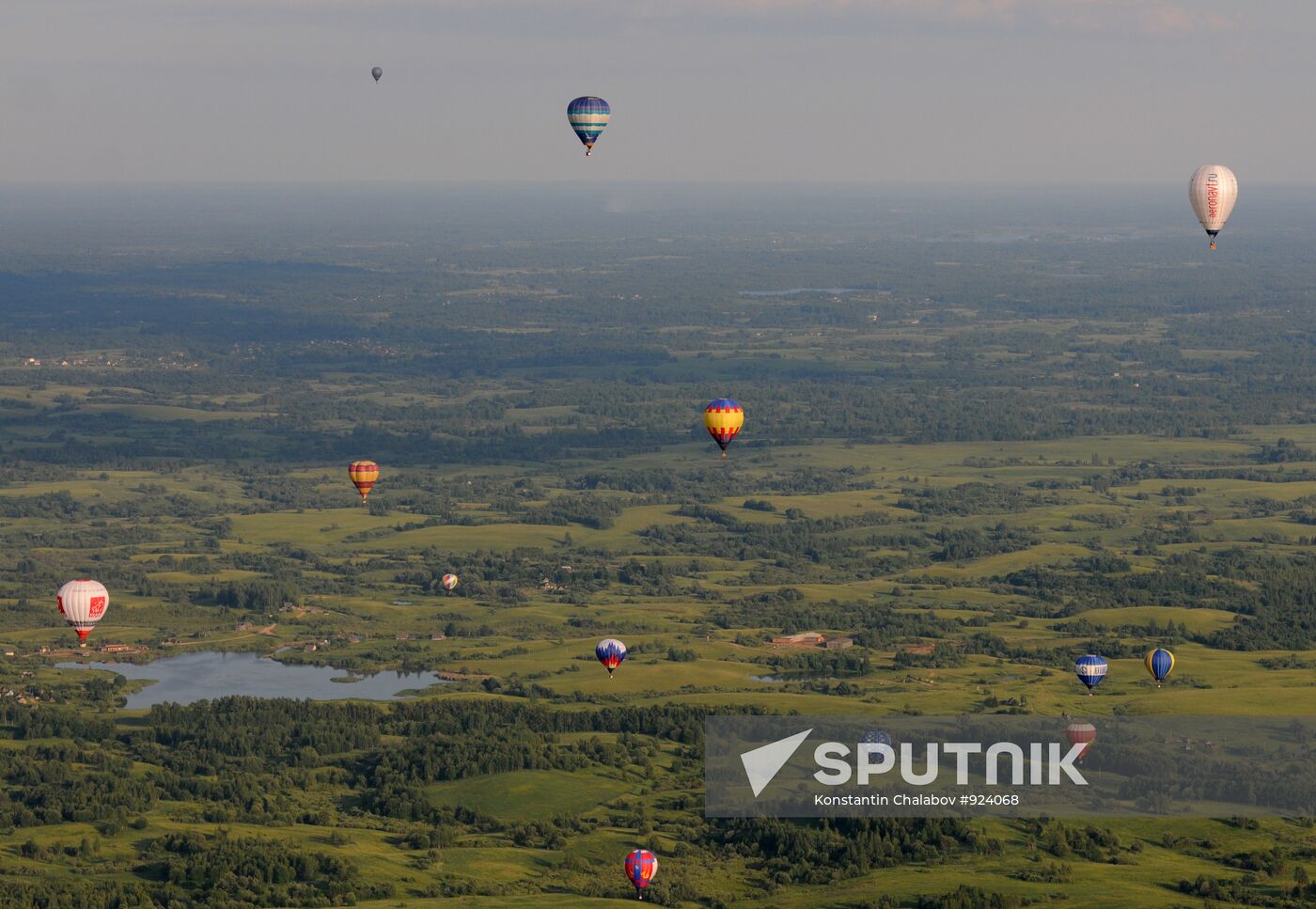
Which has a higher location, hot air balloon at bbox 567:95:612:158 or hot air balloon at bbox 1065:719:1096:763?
hot air balloon at bbox 567:95:612:158

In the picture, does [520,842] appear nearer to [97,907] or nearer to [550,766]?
[550,766]

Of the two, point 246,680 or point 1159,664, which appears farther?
point 246,680

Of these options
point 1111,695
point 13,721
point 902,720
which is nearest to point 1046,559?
point 1111,695

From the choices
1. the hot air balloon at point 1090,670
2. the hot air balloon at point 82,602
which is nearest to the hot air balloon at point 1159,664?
the hot air balloon at point 1090,670

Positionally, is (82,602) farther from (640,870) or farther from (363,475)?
(363,475)

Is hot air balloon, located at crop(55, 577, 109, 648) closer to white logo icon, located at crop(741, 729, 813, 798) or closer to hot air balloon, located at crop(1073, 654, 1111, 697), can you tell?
white logo icon, located at crop(741, 729, 813, 798)

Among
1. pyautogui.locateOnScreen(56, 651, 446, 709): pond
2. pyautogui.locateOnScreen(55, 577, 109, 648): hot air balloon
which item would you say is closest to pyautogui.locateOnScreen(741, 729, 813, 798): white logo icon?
pyautogui.locateOnScreen(56, 651, 446, 709): pond

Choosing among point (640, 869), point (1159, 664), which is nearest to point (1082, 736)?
point (1159, 664)
